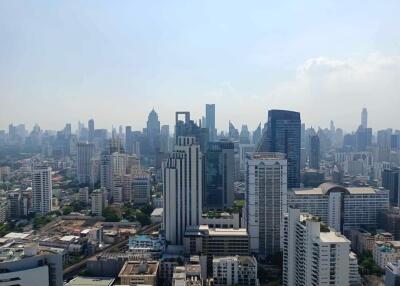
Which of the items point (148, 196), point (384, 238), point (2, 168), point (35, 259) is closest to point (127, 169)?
point (148, 196)

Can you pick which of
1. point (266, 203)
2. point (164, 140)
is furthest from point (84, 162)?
point (266, 203)

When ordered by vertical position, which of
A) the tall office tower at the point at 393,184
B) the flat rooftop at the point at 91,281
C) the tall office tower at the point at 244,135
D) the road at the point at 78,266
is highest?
the tall office tower at the point at 244,135

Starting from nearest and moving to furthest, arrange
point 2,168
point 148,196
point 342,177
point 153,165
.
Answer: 1. point 2,168
2. point 148,196
3. point 342,177
4. point 153,165

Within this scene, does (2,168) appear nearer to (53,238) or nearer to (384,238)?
(53,238)

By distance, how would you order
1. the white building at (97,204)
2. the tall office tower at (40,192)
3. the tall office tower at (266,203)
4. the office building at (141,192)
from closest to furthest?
the tall office tower at (266,203) → the tall office tower at (40,192) → the white building at (97,204) → the office building at (141,192)

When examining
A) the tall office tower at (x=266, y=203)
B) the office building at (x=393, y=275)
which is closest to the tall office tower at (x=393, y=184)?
the tall office tower at (x=266, y=203)

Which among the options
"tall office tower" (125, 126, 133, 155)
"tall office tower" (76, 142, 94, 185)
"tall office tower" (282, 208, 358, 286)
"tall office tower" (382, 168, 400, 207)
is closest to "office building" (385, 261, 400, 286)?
"tall office tower" (282, 208, 358, 286)

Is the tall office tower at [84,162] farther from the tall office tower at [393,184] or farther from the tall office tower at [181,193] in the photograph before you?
the tall office tower at [393,184]

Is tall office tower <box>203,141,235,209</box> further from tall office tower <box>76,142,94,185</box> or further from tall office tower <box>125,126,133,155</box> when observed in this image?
tall office tower <box>125,126,133,155</box>
